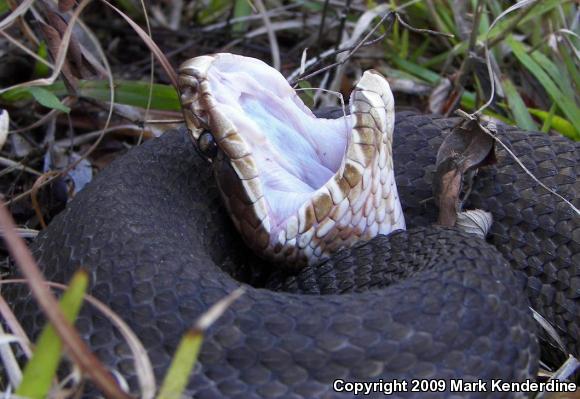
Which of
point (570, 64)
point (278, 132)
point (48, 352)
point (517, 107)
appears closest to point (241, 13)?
point (517, 107)

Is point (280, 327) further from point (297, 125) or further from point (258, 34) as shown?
point (258, 34)

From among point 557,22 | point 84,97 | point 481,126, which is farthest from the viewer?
point 557,22

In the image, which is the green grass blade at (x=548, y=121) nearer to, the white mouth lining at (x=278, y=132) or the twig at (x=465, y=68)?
the twig at (x=465, y=68)

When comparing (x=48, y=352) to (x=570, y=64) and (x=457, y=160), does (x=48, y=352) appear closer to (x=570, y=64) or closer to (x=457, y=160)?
(x=457, y=160)

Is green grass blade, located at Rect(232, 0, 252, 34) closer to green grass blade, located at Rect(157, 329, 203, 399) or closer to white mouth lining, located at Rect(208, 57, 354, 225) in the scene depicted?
white mouth lining, located at Rect(208, 57, 354, 225)

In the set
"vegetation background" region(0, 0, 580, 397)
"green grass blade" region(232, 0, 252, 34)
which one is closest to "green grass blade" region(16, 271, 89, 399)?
"vegetation background" region(0, 0, 580, 397)

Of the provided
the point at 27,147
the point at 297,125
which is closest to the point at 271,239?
the point at 297,125
